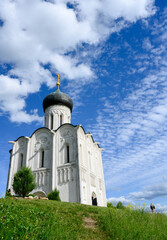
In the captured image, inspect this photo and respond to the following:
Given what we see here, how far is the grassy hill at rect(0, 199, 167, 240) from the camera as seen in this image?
474 centimetres

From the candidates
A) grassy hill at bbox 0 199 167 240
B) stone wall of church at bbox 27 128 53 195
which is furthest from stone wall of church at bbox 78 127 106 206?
grassy hill at bbox 0 199 167 240

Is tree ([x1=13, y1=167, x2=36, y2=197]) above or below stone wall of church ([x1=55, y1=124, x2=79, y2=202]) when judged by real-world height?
below

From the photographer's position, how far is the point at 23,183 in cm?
1277

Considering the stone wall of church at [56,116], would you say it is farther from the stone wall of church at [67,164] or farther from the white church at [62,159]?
the stone wall of church at [67,164]

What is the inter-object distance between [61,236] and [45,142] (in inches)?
577

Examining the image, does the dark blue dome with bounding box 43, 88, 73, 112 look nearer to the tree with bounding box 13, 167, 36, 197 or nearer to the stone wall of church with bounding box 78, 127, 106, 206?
the stone wall of church with bounding box 78, 127, 106, 206

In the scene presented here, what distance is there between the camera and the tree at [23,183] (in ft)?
41.5

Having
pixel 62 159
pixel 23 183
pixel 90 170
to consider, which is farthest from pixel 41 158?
pixel 23 183

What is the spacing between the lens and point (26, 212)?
6.27 metres

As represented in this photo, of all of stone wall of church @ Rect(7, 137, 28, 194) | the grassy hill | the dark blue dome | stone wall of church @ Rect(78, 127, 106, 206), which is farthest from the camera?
the dark blue dome

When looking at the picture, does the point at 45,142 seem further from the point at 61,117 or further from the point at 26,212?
the point at 26,212

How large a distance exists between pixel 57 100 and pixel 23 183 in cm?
1139

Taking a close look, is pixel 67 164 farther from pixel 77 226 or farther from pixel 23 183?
pixel 77 226

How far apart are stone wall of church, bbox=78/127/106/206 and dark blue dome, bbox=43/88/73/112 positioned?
4559 millimetres
